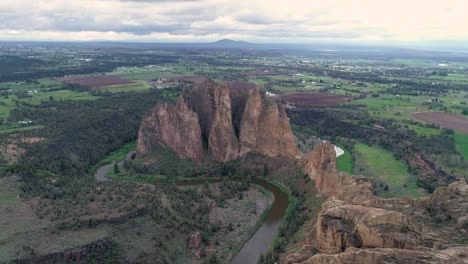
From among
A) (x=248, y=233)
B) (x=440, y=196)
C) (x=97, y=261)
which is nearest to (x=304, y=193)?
(x=248, y=233)

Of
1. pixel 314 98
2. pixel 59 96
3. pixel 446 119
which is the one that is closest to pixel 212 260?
pixel 446 119

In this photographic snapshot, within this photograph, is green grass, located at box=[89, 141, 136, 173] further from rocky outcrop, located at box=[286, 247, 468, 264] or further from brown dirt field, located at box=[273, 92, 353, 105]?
brown dirt field, located at box=[273, 92, 353, 105]

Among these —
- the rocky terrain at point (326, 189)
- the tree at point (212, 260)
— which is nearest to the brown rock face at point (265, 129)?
the rocky terrain at point (326, 189)

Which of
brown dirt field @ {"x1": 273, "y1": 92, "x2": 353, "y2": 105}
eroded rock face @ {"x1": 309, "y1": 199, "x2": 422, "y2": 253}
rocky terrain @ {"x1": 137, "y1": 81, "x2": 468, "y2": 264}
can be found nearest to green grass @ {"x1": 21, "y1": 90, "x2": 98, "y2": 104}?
rocky terrain @ {"x1": 137, "y1": 81, "x2": 468, "y2": 264}

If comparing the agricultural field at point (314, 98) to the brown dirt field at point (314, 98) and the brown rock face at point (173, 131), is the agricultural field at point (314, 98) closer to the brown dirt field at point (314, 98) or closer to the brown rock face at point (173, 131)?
the brown dirt field at point (314, 98)

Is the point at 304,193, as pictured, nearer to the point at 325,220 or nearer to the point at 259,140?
the point at 259,140

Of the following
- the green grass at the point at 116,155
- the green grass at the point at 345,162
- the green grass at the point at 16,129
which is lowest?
the green grass at the point at 116,155
